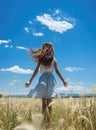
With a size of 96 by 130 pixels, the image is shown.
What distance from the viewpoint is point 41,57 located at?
726cm

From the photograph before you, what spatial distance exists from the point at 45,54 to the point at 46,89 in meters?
0.85

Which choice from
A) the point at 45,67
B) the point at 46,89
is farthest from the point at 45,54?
the point at 46,89

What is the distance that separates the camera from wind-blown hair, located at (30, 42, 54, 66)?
7.22 m

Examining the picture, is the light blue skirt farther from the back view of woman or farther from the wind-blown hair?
the wind-blown hair

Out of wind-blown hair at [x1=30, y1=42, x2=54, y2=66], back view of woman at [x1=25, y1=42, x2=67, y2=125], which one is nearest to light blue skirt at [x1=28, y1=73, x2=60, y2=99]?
back view of woman at [x1=25, y1=42, x2=67, y2=125]

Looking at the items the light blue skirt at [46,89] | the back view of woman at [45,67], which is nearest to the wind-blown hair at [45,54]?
the back view of woman at [45,67]

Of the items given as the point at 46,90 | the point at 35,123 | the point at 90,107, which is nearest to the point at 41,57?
the point at 46,90

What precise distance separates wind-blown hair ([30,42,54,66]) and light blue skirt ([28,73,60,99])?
33cm

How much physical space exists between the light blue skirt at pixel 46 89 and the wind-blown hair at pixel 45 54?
33 centimetres

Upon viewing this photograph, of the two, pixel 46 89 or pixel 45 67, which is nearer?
pixel 46 89

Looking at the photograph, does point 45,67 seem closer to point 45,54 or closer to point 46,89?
point 45,54

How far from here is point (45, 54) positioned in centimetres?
723

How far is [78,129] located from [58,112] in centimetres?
214

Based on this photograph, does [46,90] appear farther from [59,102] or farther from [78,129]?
[78,129]
